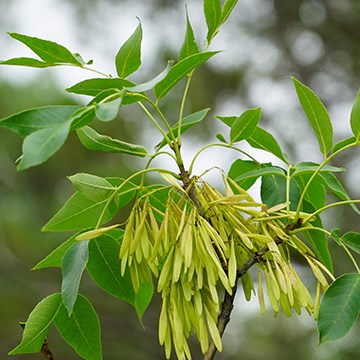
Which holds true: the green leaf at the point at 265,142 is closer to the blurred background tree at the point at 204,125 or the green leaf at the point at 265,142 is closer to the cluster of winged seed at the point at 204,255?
the cluster of winged seed at the point at 204,255

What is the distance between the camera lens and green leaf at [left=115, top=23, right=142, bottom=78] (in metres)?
0.70

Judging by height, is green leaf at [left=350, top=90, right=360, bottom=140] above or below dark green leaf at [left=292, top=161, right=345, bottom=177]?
above

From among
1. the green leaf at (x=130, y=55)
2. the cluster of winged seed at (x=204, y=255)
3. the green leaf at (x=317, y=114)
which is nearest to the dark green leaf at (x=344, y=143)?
the green leaf at (x=317, y=114)

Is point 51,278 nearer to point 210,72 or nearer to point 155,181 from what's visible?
point 155,181

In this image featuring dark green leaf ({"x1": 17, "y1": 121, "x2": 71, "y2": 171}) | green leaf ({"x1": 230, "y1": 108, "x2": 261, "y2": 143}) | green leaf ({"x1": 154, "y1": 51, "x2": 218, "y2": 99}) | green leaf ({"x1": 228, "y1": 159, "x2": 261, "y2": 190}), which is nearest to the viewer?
dark green leaf ({"x1": 17, "y1": 121, "x2": 71, "y2": 171})

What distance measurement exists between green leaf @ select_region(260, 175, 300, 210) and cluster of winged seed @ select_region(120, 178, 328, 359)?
10 centimetres

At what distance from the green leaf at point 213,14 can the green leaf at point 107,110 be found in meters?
0.22

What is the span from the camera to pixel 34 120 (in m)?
0.57

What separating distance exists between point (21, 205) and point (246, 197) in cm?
498

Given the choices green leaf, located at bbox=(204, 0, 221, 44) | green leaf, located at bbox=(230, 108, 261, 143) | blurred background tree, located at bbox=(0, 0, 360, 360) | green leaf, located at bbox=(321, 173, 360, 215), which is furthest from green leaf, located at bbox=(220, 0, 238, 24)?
blurred background tree, located at bbox=(0, 0, 360, 360)

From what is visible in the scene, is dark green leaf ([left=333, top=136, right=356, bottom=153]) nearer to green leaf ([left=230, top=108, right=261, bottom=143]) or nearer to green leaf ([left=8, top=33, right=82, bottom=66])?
green leaf ([left=230, top=108, right=261, bottom=143])

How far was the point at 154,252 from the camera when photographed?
2.10ft

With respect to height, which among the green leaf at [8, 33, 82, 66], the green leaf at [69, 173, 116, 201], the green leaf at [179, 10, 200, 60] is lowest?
the green leaf at [69, 173, 116, 201]

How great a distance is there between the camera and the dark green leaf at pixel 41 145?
49 centimetres
